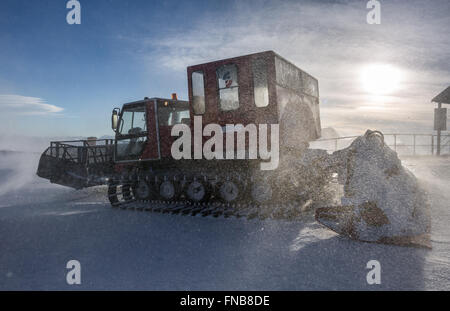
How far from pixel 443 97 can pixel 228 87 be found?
19549 millimetres

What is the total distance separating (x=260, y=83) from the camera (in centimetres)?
614

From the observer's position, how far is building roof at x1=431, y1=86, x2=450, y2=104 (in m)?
19.2

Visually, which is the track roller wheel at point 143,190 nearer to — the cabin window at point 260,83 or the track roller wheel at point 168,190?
the track roller wheel at point 168,190

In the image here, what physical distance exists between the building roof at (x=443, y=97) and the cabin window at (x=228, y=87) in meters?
19.1

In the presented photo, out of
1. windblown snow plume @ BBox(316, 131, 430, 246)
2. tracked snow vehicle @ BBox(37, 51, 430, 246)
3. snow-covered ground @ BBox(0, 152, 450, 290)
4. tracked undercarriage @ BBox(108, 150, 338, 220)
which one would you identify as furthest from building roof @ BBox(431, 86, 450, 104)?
windblown snow plume @ BBox(316, 131, 430, 246)

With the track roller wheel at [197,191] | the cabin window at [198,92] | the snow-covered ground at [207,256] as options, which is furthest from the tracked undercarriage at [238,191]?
the cabin window at [198,92]

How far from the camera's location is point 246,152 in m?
6.34

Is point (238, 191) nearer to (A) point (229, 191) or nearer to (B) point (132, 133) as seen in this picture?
(A) point (229, 191)

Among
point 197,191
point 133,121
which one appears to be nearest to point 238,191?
point 197,191

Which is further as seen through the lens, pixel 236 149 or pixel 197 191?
pixel 197 191
